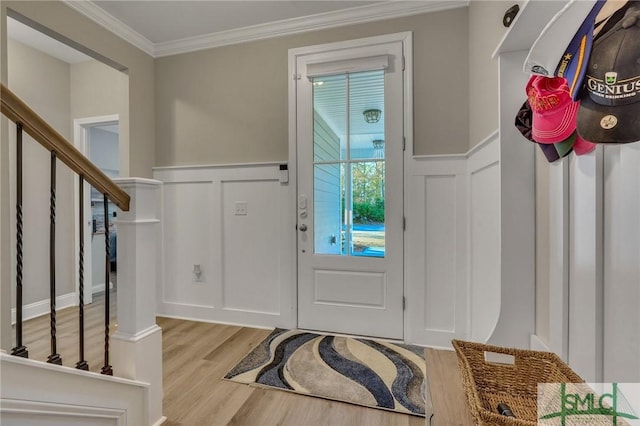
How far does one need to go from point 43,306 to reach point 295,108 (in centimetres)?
327

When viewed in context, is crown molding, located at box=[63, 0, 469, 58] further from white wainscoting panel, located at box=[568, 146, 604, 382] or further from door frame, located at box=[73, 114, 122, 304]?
white wainscoting panel, located at box=[568, 146, 604, 382]

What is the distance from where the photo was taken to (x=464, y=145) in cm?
222

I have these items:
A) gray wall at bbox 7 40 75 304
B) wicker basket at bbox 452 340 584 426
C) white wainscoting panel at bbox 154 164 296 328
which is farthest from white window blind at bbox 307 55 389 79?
gray wall at bbox 7 40 75 304

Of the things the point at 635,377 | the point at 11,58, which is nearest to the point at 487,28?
the point at 635,377

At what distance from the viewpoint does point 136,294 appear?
1.36 metres

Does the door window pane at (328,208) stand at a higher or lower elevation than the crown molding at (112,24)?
lower

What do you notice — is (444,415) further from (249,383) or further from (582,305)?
(249,383)

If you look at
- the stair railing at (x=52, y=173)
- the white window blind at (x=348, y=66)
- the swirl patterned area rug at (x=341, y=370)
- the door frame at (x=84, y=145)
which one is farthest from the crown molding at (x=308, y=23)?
the swirl patterned area rug at (x=341, y=370)

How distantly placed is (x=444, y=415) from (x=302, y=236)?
1.90 metres

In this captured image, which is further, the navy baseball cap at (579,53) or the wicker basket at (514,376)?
the wicker basket at (514,376)

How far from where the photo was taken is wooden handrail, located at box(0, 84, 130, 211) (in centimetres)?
96

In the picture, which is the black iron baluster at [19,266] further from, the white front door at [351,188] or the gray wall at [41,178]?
the gray wall at [41,178]

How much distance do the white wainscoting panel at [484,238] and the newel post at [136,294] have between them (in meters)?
1.65

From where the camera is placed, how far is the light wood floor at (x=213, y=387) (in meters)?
1.55
